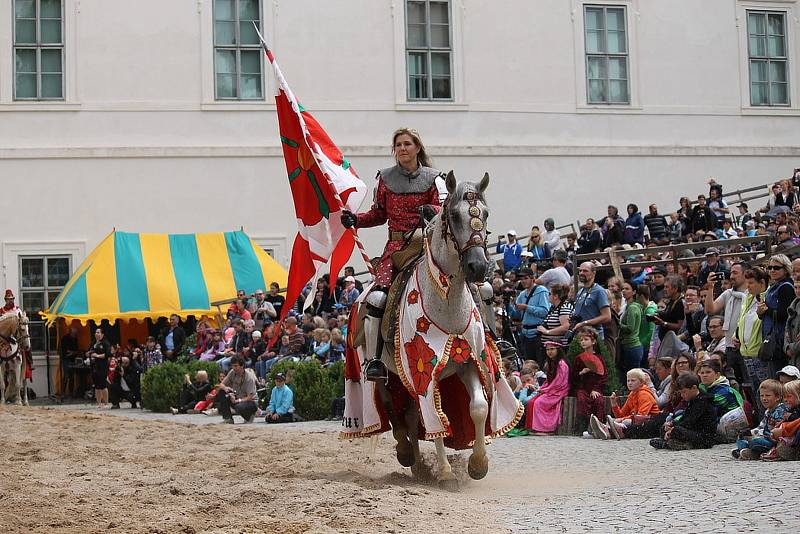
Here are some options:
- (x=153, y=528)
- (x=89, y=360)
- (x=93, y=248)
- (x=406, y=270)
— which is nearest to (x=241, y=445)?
(x=406, y=270)

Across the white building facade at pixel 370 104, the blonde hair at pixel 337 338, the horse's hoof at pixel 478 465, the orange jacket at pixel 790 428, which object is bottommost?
the horse's hoof at pixel 478 465

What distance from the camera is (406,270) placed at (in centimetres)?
1053

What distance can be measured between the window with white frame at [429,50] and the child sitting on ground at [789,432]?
21.8m

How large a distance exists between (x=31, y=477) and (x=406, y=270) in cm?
391

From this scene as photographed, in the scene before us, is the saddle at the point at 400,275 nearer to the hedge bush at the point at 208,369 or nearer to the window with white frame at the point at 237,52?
the hedge bush at the point at 208,369

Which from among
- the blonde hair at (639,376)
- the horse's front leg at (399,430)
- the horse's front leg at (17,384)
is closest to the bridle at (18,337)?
the horse's front leg at (17,384)

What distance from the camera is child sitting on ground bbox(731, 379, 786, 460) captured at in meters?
11.2

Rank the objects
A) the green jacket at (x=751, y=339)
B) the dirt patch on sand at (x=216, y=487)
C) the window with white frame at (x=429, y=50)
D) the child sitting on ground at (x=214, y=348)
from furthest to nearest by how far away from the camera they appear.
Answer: the window with white frame at (x=429, y=50) < the child sitting on ground at (x=214, y=348) < the green jacket at (x=751, y=339) < the dirt patch on sand at (x=216, y=487)

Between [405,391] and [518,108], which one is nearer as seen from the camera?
[405,391]

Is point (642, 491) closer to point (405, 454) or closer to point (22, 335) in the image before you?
point (405, 454)

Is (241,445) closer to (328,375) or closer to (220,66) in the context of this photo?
(328,375)

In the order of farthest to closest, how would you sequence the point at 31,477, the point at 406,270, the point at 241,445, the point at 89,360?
1. the point at 89,360
2. the point at 241,445
3. the point at 31,477
4. the point at 406,270

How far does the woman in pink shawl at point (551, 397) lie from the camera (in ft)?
51.2

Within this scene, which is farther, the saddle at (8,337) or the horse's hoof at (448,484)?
the saddle at (8,337)
